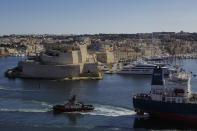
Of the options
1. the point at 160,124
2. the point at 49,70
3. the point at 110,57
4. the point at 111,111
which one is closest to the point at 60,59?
the point at 49,70

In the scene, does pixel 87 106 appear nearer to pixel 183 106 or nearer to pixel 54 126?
pixel 54 126

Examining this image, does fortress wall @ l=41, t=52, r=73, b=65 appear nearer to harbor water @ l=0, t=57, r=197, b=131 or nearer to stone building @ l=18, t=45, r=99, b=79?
stone building @ l=18, t=45, r=99, b=79

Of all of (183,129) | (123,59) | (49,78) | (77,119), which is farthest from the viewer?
(123,59)

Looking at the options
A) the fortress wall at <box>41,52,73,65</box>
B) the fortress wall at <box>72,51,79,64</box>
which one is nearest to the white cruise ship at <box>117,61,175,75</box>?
the fortress wall at <box>72,51,79,64</box>

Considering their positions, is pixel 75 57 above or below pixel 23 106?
above

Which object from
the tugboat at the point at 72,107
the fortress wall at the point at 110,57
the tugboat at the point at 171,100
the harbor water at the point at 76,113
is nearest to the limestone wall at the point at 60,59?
the harbor water at the point at 76,113

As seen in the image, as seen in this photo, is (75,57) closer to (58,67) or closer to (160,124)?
(58,67)

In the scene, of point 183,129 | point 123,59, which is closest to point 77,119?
point 183,129
